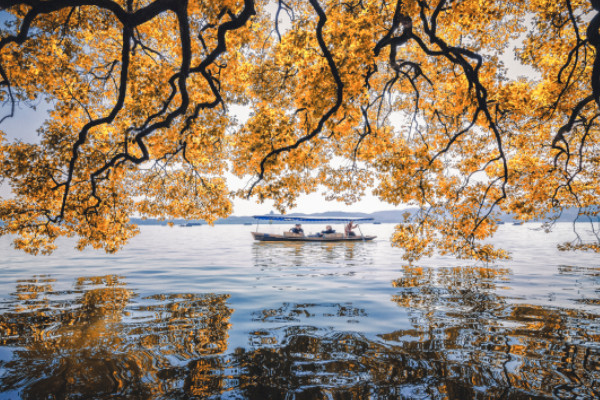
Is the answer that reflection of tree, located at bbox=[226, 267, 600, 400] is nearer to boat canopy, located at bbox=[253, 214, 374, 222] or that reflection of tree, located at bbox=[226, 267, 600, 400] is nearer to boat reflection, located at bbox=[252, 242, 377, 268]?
boat reflection, located at bbox=[252, 242, 377, 268]

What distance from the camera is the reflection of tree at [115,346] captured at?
14.8 ft

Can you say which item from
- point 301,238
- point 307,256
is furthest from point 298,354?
point 301,238

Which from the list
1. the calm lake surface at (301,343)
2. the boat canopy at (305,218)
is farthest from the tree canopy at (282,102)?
the boat canopy at (305,218)

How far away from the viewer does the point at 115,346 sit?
605cm

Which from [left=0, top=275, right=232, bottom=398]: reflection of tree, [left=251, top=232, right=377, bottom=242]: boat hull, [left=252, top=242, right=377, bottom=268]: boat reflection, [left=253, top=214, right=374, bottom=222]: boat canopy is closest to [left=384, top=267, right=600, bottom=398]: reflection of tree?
[left=0, top=275, right=232, bottom=398]: reflection of tree

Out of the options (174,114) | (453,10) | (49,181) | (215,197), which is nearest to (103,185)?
(49,181)

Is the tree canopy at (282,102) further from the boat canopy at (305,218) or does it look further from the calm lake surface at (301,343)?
the boat canopy at (305,218)

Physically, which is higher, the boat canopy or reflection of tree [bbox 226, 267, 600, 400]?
the boat canopy

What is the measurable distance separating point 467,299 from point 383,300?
9.70 ft

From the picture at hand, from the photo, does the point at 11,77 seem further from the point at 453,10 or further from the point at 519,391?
the point at 519,391

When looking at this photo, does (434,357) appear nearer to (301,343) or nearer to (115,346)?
(301,343)

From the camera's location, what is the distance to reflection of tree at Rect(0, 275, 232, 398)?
451cm

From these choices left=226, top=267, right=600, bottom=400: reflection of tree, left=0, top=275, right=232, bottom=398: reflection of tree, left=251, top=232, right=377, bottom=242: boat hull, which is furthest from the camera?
left=251, top=232, right=377, bottom=242: boat hull

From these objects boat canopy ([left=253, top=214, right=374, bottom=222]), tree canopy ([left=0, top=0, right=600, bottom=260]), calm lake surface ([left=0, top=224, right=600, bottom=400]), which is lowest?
calm lake surface ([left=0, top=224, right=600, bottom=400])
